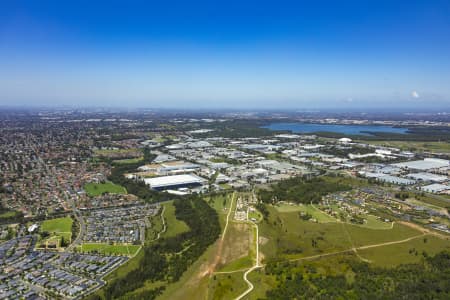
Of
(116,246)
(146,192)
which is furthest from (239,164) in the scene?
(116,246)

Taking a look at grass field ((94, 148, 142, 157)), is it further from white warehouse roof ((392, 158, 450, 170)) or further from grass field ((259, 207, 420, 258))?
white warehouse roof ((392, 158, 450, 170))

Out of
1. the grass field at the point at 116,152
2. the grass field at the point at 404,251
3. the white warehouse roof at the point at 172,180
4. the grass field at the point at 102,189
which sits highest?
the grass field at the point at 116,152

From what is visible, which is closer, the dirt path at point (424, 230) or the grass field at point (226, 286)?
the grass field at point (226, 286)

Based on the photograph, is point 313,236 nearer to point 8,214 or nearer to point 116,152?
point 8,214

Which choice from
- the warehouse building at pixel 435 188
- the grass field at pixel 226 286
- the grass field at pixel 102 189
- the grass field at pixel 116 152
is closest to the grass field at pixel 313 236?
the grass field at pixel 226 286

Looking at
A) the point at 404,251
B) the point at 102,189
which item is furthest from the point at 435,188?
the point at 102,189

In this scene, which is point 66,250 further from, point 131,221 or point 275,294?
point 275,294

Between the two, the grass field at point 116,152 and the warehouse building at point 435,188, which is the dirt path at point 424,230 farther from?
the grass field at point 116,152

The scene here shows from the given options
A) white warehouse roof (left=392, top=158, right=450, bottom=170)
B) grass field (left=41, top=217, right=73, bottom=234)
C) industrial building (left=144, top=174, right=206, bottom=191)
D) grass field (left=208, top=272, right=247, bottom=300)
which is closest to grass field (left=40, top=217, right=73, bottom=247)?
grass field (left=41, top=217, right=73, bottom=234)
